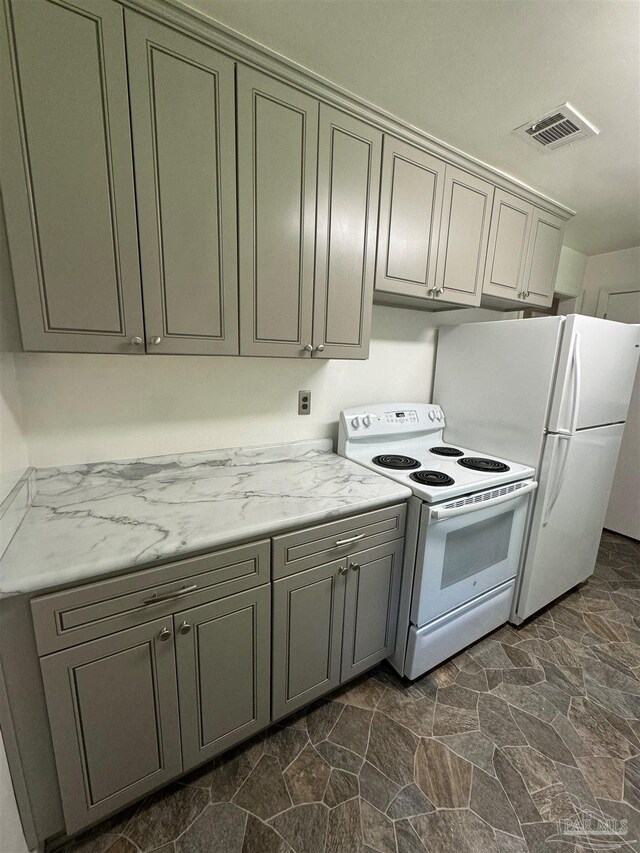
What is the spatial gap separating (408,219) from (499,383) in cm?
101

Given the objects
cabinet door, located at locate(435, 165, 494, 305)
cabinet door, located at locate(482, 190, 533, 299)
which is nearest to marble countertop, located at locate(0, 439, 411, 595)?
cabinet door, located at locate(435, 165, 494, 305)

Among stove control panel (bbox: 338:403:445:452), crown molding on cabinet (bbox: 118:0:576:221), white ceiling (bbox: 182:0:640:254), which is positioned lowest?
stove control panel (bbox: 338:403:445:452)

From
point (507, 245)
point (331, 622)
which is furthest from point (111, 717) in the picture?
point (507, 245)

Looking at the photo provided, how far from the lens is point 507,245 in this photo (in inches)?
77.6

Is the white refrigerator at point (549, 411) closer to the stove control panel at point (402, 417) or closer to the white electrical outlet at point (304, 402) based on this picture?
the stove control panel at point (402, 417)

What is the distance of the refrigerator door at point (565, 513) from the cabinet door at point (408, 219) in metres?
1.11

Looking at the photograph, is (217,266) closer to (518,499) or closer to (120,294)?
(120,294)

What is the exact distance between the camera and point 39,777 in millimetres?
940

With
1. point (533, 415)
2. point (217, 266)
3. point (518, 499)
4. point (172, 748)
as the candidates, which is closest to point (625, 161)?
point (533, 415)

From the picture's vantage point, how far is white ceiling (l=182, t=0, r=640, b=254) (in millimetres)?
1029

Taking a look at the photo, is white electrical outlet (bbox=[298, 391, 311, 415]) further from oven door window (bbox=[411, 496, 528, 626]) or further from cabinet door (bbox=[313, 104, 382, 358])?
oven door window (bbox=[411, 496, 528, 626])

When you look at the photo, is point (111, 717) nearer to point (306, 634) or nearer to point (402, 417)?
point (306, 634)

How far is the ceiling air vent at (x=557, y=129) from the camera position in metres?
1.42

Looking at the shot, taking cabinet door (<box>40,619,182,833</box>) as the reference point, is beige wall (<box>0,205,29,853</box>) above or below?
above
